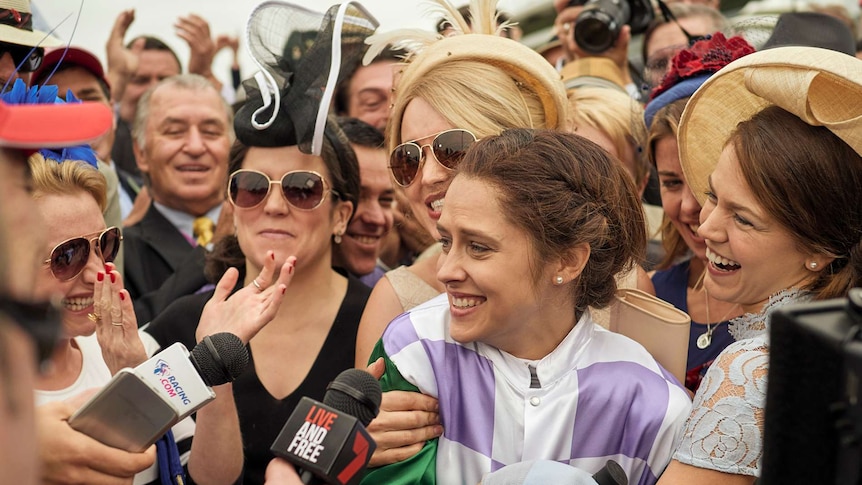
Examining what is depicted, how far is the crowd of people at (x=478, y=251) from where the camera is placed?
91.8 inches

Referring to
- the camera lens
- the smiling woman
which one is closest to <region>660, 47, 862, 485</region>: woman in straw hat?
the smiling woman

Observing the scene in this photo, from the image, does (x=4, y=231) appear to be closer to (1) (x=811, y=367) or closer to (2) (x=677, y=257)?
(1) (x=811, y=367)

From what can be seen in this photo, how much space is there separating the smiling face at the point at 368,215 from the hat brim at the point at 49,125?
8.16ft

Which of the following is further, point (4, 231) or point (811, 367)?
point (811, 367)

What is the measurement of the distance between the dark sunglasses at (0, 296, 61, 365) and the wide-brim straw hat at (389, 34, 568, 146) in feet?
6.70

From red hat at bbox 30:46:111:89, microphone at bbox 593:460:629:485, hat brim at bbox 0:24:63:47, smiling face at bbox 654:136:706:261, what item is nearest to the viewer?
microphone at bbox 593:460:629:485

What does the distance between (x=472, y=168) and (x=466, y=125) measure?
513 mm

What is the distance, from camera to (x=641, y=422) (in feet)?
7.89

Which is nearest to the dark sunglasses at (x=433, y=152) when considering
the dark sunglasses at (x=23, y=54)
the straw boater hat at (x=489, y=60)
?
the straw boater hat at (x=489, y=60)

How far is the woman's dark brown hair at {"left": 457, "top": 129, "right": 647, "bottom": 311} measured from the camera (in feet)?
8.08

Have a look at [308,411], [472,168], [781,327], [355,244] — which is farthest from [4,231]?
[355,244]

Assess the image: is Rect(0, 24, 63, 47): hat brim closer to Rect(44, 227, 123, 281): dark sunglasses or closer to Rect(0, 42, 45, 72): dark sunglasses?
Rect(0, 42, 45, 72): dark sunglasses

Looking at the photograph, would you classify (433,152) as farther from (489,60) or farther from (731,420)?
(731,420)

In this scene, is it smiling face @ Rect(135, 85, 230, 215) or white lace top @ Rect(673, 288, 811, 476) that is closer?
white lace top @ Rect(673, 288, 811, 476)
